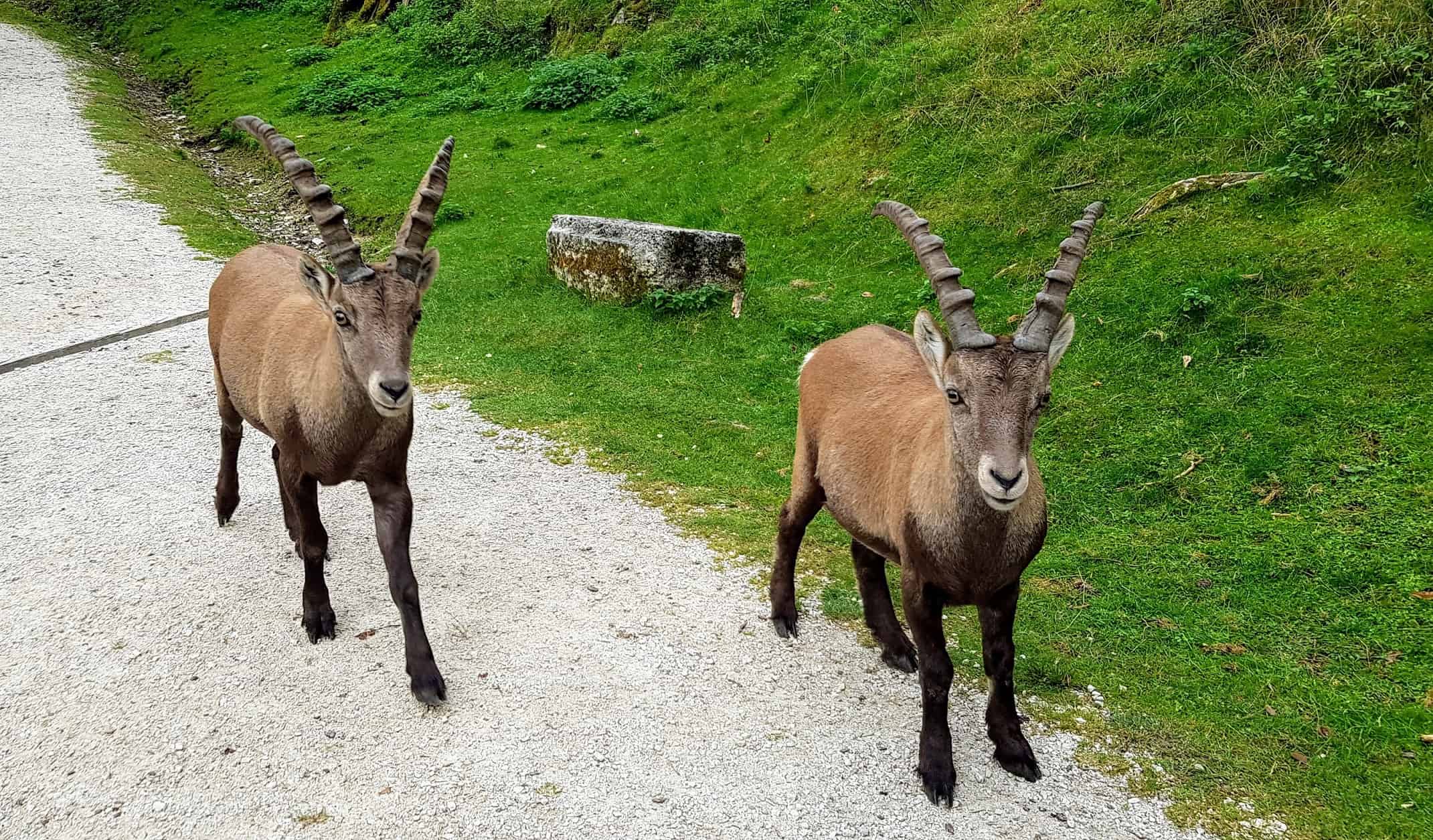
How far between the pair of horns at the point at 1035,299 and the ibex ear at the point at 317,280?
3.23 m

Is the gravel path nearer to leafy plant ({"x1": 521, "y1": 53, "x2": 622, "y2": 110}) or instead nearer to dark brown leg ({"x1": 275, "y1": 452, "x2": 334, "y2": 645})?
dark brown leg ({"x1": 275, "y1": 452, "x2": 334, "y2": 645})

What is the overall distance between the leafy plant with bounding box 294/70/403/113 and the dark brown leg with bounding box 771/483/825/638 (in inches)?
769

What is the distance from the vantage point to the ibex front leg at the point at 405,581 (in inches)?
217

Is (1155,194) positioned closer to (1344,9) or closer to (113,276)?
A: (1344,9)

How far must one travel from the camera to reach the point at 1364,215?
930 cm

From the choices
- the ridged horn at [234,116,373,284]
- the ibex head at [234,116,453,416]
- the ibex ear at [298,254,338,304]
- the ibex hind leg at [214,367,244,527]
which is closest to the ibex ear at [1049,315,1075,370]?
the ibex head at [234,116,453,416]

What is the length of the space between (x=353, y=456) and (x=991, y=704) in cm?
383

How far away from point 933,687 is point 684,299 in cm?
792

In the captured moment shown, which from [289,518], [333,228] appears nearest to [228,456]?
[289,518]

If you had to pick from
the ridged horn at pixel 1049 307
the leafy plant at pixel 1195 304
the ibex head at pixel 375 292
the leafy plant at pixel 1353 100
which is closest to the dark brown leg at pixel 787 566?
the ridged horn at pixel 1049 307

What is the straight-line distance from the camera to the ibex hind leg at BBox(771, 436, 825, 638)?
614 cm

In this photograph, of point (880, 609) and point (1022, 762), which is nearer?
point (1022, 762)

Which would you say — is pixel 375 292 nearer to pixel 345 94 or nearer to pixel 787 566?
pixel 787 566

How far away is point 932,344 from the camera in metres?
4.68
